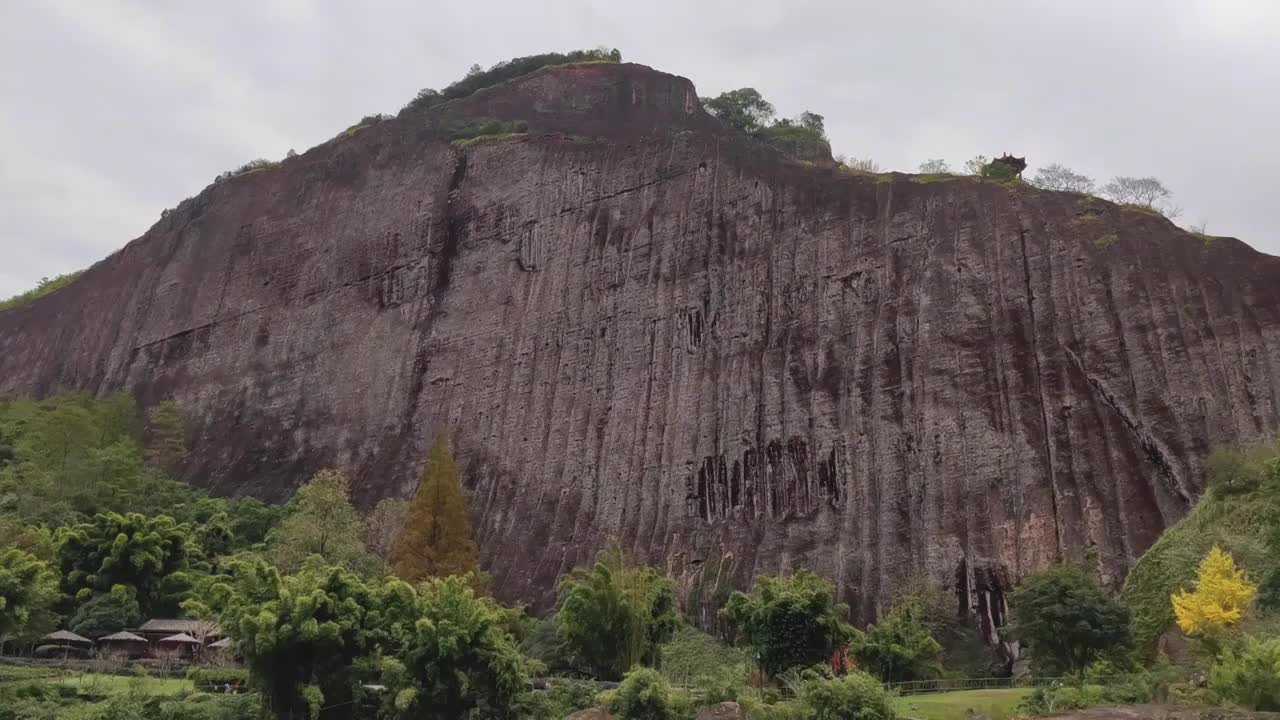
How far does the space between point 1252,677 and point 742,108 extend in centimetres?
4226

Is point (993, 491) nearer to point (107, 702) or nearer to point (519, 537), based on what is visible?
point (519, 537)

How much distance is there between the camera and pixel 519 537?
37125mm

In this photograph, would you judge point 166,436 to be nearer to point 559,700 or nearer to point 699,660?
point 699,660

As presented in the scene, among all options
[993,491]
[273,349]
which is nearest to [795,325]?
[993,491]

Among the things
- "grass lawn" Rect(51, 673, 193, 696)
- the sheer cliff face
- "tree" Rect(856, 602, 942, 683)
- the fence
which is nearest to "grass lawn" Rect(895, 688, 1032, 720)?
the fence

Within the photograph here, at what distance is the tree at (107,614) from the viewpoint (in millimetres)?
30750

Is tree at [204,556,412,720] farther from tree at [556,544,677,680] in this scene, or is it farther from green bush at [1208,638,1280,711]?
green bush at [1208,638,1280,711]

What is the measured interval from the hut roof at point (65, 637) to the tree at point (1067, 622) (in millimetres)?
23347

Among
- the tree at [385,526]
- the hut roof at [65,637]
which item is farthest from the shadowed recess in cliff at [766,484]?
the hut roof at [65,637]

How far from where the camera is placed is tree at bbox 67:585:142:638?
1211 inches

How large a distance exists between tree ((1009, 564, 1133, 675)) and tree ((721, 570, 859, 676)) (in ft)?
12.1

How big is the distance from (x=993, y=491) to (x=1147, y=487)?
3636mm

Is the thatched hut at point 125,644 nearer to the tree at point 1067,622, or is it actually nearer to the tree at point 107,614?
the tree at point 107,614

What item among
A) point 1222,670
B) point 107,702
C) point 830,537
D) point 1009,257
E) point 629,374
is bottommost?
point 107,702
